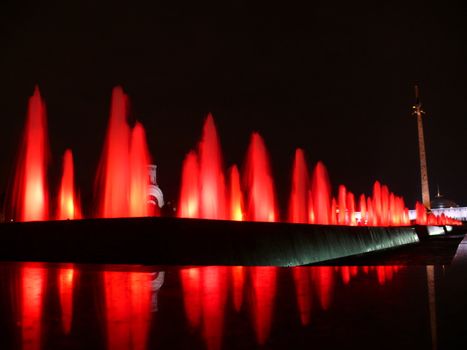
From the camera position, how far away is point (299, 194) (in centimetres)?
2411

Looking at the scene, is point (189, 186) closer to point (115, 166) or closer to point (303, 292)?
point (115, 166)

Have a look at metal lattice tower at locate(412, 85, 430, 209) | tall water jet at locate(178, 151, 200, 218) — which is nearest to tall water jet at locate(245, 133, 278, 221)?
tall water jet at locate(178, 151, 200, 218)

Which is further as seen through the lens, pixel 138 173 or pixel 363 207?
pixel 363 207

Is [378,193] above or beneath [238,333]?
above

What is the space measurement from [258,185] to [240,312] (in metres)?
17.0

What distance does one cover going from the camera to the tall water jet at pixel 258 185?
64.9ft

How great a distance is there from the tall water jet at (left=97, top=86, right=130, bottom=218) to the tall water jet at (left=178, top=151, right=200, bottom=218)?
5.58 m

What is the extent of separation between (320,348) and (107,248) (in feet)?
25.1

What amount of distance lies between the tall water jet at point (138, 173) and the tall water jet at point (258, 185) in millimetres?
5091

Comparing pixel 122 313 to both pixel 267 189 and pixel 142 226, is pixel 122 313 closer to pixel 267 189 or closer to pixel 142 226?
pixel 142 226

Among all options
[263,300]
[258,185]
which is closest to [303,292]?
[263,300]

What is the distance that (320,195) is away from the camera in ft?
88.3

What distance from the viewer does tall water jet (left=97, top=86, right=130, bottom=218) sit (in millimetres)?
14328

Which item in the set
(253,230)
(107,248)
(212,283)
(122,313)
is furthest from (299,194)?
(122,313)
